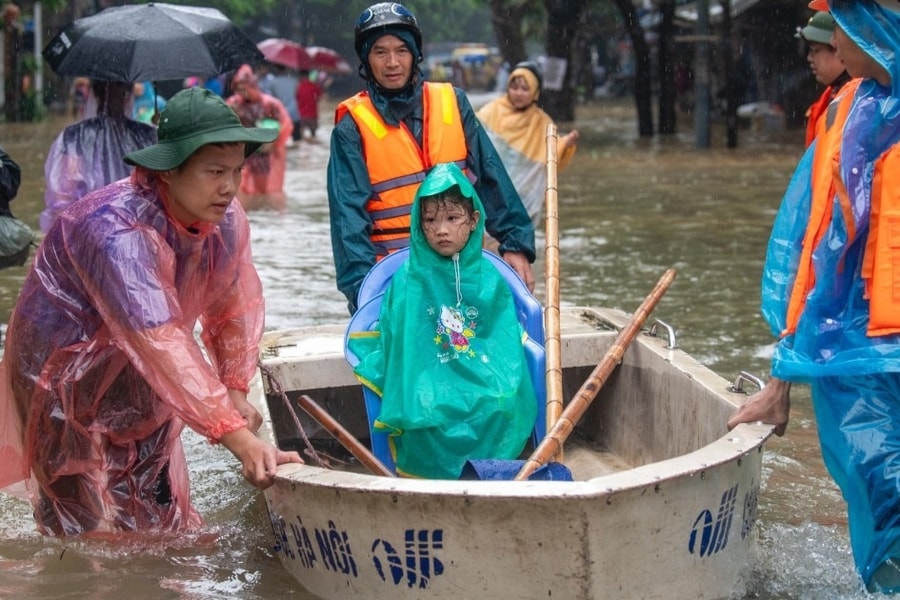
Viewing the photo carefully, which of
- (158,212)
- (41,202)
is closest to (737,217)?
(41,202)

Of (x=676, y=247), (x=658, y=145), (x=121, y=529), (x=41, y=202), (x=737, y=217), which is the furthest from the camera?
(x=658, y=145)

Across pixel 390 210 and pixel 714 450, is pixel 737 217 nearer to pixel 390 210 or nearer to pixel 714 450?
pixel 390 210

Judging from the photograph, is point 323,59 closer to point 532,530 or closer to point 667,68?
point 667,68

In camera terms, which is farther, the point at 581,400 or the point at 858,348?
the point at 581,400

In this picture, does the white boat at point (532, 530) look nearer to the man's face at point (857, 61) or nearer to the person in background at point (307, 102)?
the man's face at point (857, 61)

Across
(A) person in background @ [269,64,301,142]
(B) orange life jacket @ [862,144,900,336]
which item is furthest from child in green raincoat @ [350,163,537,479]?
(A) person in background @ [269,64,301,142]

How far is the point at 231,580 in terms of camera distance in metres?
4.54

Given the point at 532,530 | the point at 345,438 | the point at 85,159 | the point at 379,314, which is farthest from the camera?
the point at 85,159

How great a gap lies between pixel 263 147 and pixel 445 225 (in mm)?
10044

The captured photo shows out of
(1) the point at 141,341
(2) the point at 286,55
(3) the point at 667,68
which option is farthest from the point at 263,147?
(2) the point at 286,55

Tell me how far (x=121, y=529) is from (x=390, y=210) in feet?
5.33

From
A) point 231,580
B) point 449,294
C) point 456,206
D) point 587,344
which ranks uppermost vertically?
point 456,206

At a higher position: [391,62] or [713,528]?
[391,62]

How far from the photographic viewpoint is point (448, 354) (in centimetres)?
446
